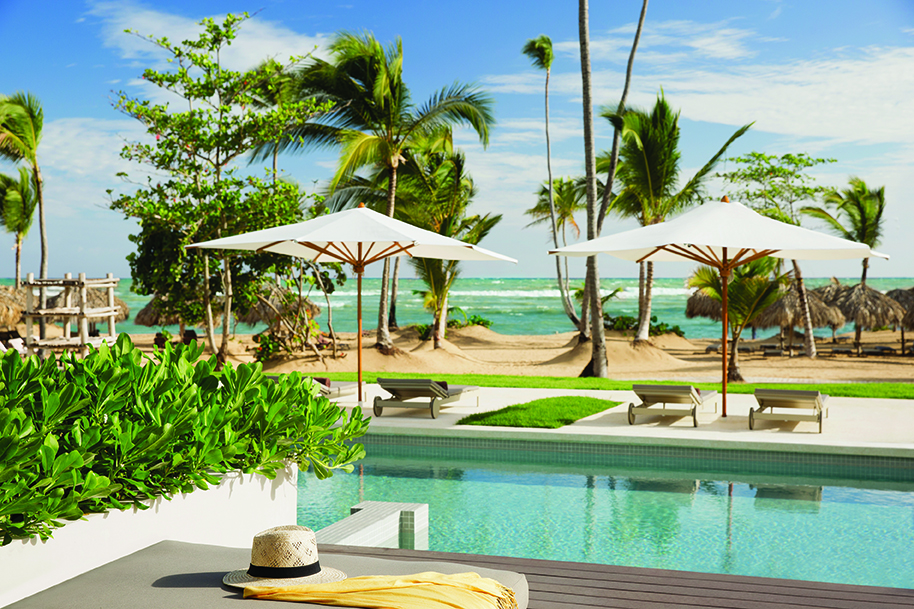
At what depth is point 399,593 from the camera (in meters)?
2.22

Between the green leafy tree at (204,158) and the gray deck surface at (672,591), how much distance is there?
1098 cm

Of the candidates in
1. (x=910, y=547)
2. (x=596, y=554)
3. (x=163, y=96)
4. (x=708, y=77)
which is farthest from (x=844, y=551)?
(x=708, y=77)

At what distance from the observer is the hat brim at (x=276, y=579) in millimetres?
2260

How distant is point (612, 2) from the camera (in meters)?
39.2

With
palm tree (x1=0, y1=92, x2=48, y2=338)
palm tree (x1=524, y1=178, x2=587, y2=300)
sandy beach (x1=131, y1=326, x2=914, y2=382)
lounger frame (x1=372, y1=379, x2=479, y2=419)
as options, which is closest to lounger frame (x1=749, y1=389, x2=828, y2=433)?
lounger frame (x1=372, y1=379, x2=479, y2=419)

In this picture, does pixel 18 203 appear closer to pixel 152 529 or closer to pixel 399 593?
pixel 152 529

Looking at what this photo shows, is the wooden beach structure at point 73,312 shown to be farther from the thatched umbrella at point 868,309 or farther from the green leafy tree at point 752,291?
the thatched umbrella at point 868,309

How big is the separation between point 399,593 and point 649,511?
11.8 feet

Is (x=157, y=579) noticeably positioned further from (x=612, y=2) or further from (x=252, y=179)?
(x=612, y=2)

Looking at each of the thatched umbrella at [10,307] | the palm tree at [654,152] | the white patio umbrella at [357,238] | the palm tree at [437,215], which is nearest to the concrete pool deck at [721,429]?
the white patio umbrella at [357,238]

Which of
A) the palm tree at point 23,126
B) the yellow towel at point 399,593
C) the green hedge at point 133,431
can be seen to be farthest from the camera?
the palm tree at point 23,126

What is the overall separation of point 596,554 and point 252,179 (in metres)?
10.7

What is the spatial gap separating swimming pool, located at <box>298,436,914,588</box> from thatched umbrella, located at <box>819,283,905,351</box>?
69.1ft

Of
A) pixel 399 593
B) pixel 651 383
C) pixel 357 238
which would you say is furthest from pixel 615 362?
pixel 399 593
